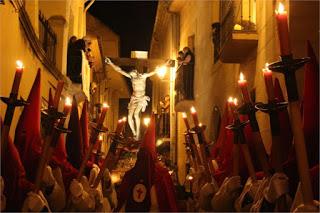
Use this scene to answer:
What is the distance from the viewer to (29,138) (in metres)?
4.79

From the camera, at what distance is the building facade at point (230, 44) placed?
6.35 metres

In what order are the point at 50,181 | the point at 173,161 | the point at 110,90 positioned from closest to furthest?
the point at 50,181, the point at 173,161, the point at 110,90

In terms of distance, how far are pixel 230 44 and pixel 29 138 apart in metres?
4.84

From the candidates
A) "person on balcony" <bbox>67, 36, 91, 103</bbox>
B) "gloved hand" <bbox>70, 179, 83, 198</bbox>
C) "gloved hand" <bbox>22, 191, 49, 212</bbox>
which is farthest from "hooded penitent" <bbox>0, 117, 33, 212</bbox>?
"person on balcony" <bbox>67, 36, 91, 103</bbox>

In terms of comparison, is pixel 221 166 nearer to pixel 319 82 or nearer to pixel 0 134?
pixel 319 82

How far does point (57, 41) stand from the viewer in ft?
45.8

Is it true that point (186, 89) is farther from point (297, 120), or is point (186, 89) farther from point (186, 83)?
point (297, 120)

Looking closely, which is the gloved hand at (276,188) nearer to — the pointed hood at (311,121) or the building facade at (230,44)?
the pointed hood at (311,121)

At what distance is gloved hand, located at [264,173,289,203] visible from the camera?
132 inches

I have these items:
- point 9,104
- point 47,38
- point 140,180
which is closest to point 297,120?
point 9,104

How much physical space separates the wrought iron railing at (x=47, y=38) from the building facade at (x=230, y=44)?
13.1ft

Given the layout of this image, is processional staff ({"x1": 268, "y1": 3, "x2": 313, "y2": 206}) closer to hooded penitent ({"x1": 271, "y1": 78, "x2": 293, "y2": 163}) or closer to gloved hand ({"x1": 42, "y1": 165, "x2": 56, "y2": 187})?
hooded penitent ({"x1": 271, "y1": 78, "x2": 293, "y2": 163})

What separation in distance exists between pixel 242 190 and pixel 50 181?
1.78 metres

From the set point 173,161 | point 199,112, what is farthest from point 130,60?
point 199,112
